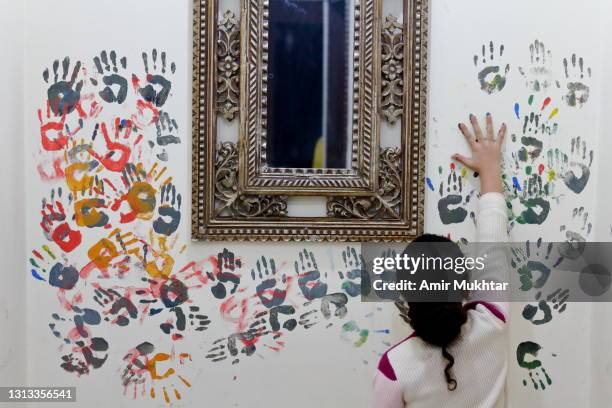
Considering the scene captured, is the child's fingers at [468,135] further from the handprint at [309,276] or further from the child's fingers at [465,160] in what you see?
the handprint at [309,276]

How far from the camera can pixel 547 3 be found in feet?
4.59

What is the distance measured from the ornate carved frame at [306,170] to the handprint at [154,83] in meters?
0.08

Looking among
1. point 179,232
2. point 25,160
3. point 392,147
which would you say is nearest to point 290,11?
point 392,147

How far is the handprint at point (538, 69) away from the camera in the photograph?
4.59 ft

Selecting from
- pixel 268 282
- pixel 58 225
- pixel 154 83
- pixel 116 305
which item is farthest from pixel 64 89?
pixel 268 282

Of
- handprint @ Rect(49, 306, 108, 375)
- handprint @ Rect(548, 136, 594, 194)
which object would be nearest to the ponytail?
handprint @ Rect(548, 136, 594, 194)

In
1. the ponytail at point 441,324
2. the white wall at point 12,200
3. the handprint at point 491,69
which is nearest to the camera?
the ponytail at point 441,324

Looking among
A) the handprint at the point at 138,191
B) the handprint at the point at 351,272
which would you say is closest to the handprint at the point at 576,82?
the handprint at the point at 351,272

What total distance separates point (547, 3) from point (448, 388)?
971mm

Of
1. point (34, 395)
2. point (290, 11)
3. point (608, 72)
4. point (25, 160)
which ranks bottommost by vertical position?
point (34, 395)

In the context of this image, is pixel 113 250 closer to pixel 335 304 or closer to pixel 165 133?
pixel 165 133

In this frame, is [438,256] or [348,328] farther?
[348,328]

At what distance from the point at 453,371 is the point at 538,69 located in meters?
0.80

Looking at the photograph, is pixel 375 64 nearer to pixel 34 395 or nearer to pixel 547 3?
pixel 547 3
